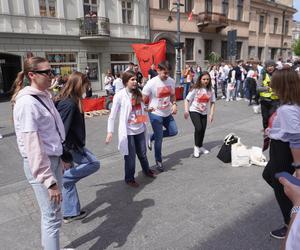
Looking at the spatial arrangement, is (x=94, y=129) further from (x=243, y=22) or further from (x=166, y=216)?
(x=243, y=22)

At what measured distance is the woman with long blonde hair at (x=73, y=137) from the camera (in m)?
2.93

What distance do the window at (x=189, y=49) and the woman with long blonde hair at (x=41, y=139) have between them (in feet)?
80.1

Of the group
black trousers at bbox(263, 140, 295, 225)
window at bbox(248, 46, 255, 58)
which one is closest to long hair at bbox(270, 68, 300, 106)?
black trousers at bbox(263, 140, 295, 225)

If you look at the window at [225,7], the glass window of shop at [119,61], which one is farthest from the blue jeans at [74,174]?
the window at [225,7]

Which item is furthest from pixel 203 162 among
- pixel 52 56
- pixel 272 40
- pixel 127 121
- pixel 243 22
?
pixel 272 40

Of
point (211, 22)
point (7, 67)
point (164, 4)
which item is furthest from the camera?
point (211, 22)

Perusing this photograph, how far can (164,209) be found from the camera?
3.54 m

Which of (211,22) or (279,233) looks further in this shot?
(211,22)

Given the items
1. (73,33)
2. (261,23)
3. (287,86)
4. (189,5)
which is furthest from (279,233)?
(261,23)

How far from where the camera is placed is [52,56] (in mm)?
18109

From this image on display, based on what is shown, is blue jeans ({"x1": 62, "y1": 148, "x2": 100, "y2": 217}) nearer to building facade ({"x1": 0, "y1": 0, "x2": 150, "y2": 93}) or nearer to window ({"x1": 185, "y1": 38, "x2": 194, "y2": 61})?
building facade ({"x1": 0, "y1": 0, "x2": 150, "y2": 93})

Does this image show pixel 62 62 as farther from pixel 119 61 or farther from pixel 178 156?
pixel 178 156

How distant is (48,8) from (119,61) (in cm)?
605

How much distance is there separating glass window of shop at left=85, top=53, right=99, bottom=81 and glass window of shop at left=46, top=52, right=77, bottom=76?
1.03 metres
